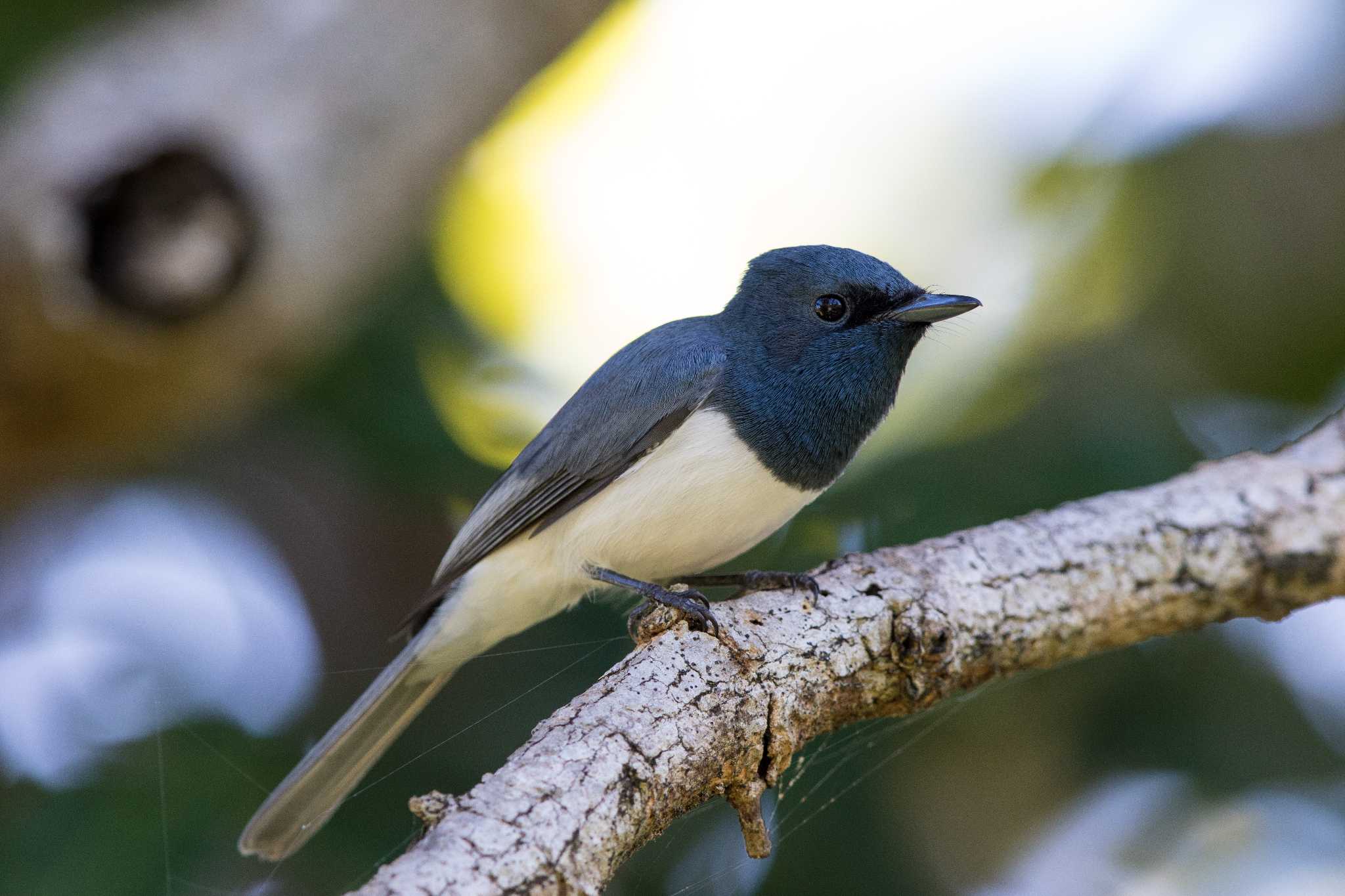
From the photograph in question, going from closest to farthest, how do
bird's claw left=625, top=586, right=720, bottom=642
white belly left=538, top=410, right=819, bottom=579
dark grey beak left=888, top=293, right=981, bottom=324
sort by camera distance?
bird's claw left=625, top=586, right=720, bottom=642 < white belly left=538, top=410, right=819, bottom=579 < dark grey beak left=888, top=293, right=981, bottom=324

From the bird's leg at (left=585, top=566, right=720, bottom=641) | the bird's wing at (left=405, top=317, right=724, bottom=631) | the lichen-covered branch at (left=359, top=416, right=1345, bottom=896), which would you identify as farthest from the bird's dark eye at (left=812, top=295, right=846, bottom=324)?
the bird's leg at (left=585, top=566, right=720, bottom=641)

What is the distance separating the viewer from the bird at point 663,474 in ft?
9.46

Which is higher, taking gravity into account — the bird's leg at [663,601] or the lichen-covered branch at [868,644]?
the bird's leg at [663,601]

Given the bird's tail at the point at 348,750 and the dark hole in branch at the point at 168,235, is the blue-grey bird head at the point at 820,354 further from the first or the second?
the dark hole in branch at the point at 168,235

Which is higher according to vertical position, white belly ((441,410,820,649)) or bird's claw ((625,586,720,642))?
white belly ((441,410,820,649))

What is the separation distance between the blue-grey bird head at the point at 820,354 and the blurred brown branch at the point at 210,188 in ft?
3.94

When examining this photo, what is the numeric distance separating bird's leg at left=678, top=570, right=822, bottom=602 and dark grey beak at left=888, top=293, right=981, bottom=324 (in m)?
0.80

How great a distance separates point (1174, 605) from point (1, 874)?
126 inches

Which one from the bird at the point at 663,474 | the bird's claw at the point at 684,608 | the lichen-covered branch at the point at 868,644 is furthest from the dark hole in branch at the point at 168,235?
the lichen-covered branch at the point at 868,644

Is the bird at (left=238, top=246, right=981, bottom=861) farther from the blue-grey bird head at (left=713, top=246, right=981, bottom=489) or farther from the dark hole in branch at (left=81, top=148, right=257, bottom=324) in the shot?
the dark hole in branch at (left=81, top=148, right=257, bottom=324)

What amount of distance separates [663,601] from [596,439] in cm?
63

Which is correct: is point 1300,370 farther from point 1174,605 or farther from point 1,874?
point 1,874

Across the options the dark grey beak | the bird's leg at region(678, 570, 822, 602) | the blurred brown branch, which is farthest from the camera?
the blurred brown branch

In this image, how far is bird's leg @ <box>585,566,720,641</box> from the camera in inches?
97.7
